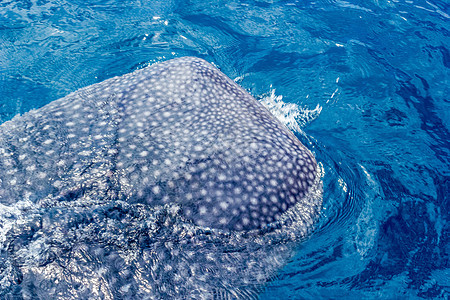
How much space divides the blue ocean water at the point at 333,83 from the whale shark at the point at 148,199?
0.48 metres

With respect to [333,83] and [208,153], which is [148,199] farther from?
[333,83]

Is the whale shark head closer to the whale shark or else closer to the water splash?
the whale shark

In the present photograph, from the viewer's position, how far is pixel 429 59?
6.19m

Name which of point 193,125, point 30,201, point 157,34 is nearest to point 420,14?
point 157,34

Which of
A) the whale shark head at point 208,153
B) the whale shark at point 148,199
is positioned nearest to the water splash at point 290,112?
the whale shark head at point 208,153

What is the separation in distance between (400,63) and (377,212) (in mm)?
3496

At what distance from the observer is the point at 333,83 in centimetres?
541

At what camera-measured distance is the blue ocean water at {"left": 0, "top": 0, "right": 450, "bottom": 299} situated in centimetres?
318

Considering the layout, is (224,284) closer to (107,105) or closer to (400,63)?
(107,105)

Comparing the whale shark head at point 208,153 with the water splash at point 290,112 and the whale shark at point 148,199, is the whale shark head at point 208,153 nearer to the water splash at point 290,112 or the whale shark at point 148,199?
the whale shark at point 148,199

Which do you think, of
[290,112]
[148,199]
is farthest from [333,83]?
[148,199]

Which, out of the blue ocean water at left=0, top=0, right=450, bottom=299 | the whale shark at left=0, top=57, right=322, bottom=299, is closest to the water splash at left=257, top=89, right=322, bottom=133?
the blue ocean water at left=0, top=0, right=450, bottom=299

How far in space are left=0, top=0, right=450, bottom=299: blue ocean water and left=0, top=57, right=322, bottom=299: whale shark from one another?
1.57 feet

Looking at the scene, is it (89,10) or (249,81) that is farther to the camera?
(89,10)
